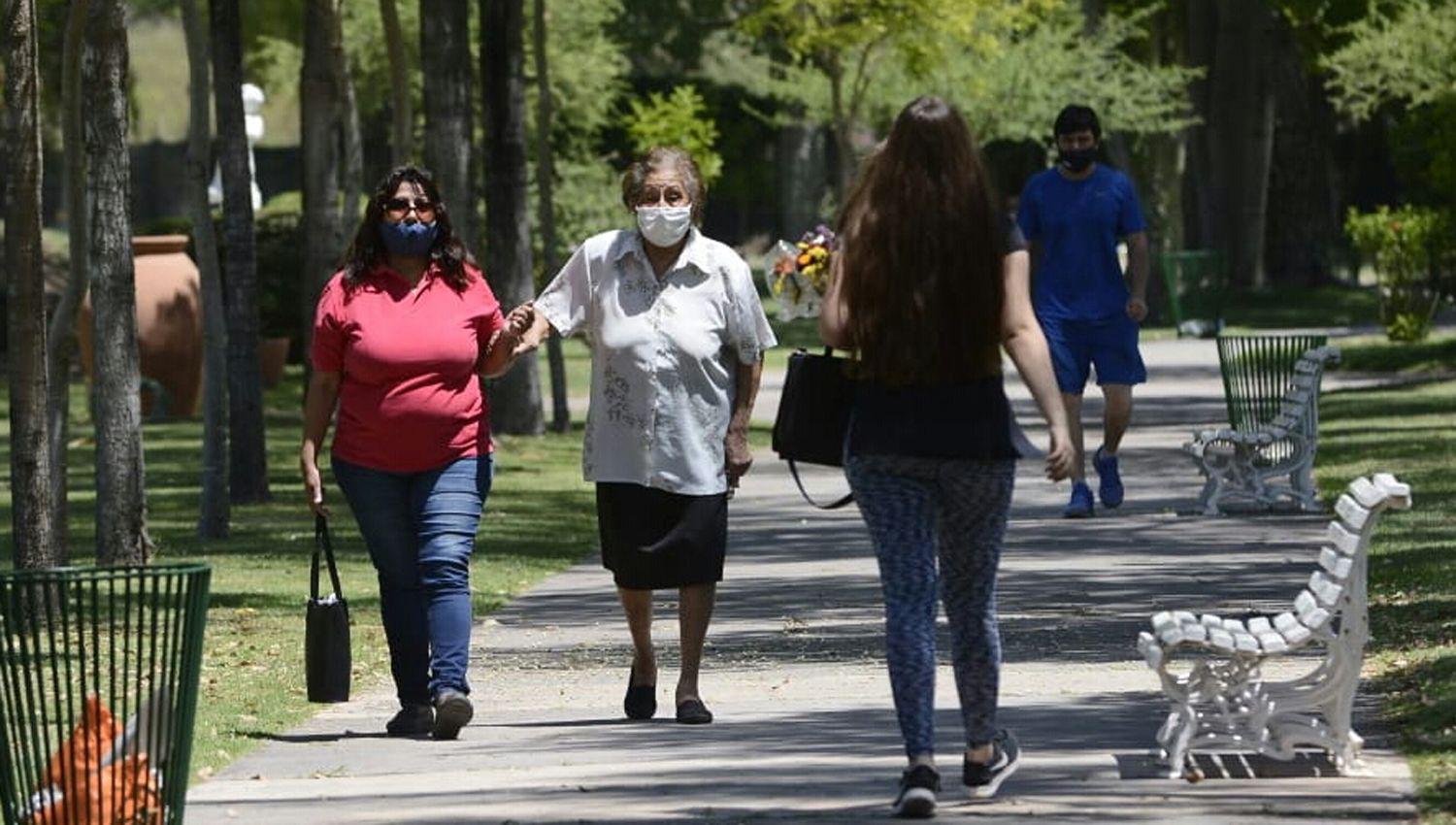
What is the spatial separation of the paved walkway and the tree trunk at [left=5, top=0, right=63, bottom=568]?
2.05 metres

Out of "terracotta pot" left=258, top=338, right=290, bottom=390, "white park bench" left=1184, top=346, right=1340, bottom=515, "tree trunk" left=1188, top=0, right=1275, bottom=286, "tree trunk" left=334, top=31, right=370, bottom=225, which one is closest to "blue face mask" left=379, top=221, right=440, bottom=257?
"white park bench" left=1184, top=346, right=1340, bottom=515

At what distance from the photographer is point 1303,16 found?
43.1m

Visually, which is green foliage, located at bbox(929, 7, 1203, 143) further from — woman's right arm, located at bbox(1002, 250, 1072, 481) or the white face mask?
woman's right arm, located at bbox(1002, 250, 1072, 481)

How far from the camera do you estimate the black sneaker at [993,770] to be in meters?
8.42

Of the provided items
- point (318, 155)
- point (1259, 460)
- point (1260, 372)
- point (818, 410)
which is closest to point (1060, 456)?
point (818, 410)

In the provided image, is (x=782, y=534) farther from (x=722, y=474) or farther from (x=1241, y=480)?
(x=722, y=474)

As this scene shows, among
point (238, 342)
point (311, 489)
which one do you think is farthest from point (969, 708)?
point (238, 342)

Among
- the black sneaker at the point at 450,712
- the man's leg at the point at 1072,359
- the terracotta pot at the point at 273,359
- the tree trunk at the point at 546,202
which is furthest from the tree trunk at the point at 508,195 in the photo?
the black sneaker at the point at 450,712

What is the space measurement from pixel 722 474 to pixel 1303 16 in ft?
112

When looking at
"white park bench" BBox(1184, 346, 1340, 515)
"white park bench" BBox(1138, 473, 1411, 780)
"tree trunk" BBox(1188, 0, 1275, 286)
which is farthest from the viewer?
"tree trunk" BBox(1188, 0, 1275, 286)

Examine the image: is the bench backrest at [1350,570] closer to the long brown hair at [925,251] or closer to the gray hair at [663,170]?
the long brown hair at [925,251]

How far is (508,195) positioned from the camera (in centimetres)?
2792

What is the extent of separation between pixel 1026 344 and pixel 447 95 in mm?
17548

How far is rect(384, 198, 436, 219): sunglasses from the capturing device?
10406mm
